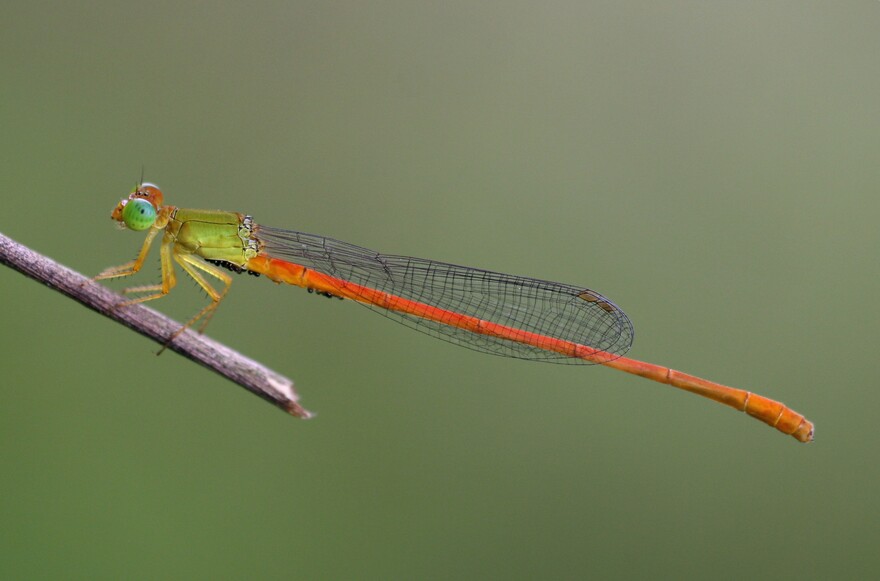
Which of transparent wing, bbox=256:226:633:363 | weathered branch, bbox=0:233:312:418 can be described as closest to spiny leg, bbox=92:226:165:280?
weathered branch, bbox=0:233:312:418

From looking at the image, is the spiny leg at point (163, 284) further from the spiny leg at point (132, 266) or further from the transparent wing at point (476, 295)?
the transparent wing at point (476, 295)

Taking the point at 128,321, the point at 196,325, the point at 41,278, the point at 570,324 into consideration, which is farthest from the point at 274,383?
the point at 570,324

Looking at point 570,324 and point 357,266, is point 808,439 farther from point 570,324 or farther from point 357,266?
Answer: point 357,266

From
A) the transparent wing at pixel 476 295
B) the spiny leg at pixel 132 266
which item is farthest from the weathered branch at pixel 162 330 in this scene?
the transparent wing at pixel 476 295

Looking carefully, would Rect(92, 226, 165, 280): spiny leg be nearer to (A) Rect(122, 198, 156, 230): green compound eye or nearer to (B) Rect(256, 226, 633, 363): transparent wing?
(A) Rect(122, 198, 156, 230): green compound eye

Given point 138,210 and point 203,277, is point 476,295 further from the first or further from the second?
point 138,210

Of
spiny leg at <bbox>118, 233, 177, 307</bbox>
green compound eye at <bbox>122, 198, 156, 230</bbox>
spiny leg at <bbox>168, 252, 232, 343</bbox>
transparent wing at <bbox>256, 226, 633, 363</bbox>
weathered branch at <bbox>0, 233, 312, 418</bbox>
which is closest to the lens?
weathered branch at <bbox>0, 233, 312, 418</bbox>

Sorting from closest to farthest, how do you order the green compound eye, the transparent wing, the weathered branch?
the weathered branch
the green compound eye
the transparent wing

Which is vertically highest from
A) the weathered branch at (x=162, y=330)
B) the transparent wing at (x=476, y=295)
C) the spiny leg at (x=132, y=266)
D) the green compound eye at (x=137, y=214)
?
the transparent wing at (x=476, y=295)
